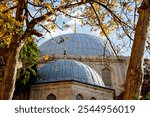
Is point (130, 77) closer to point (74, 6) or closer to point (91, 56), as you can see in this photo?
point (74, 6)

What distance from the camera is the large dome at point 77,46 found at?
40.6 metres

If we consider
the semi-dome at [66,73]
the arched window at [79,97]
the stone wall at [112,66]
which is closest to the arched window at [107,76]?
the stone wall at [112,66]

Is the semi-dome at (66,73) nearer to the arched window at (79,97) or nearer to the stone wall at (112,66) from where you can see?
the arched window at (79,97)

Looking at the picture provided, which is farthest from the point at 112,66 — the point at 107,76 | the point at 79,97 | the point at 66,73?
the point at 79,97

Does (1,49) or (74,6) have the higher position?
(74,6)

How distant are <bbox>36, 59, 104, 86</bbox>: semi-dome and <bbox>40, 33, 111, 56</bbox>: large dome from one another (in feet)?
32.6

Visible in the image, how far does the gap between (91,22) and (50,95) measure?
15.3m

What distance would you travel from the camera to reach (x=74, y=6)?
432 inches

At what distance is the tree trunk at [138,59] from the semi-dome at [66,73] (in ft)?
64.9

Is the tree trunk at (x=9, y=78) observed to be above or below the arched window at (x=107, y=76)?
below

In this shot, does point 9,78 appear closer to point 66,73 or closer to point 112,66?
point 66,73

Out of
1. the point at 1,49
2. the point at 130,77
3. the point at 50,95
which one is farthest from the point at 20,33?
the point at 50,95

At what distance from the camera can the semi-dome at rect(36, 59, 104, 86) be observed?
28.1 metres

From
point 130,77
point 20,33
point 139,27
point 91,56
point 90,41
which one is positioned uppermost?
point 90,41
